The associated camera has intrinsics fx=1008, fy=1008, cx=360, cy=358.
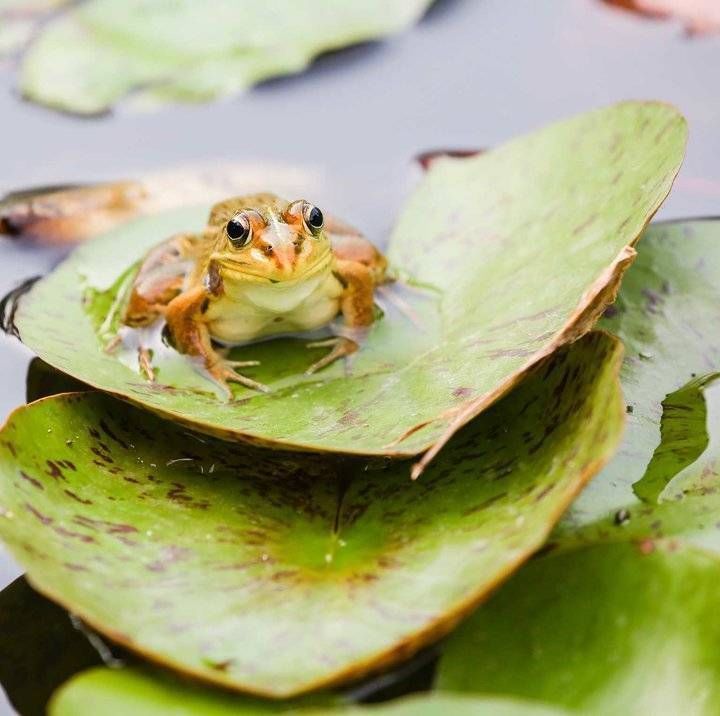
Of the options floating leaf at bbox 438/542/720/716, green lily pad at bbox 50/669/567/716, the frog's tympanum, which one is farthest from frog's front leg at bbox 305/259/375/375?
green lily pad at bbox 50/669/567/716

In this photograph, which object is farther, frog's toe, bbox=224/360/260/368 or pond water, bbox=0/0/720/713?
pond water, bbox=0/0/720/713

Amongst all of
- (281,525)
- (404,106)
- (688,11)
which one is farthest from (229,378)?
(688,11)

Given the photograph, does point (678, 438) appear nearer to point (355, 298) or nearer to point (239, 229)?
point (355, 298)

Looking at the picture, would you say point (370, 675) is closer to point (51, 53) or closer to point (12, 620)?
point (12, 620)

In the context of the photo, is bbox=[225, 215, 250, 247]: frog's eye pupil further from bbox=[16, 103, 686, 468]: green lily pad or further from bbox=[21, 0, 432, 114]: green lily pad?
bbox=[21, 0, 432, 114]: green lily pad

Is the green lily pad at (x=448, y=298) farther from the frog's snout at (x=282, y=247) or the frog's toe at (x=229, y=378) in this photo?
the frog's snout at (x=282, y=247)

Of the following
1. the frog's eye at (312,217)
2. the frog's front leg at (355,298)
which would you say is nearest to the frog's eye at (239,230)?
the frog's eye at (312,217)

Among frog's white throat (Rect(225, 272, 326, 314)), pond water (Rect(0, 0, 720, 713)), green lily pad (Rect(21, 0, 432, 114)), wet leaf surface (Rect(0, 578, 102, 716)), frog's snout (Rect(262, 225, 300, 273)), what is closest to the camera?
wet leaf surface (Rect(0, 578, 102, 716))
